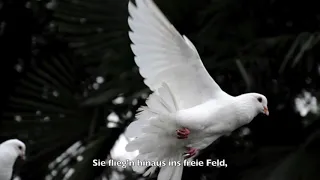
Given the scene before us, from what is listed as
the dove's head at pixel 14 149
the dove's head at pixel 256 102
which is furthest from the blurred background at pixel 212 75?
the dove's head at pixel 256 102

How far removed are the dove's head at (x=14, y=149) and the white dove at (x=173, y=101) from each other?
787 millimetres

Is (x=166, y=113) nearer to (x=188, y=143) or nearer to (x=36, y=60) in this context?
(x=188, y=143)

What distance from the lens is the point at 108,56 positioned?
177 inches

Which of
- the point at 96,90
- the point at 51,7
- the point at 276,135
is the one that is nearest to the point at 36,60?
the point at 51,7

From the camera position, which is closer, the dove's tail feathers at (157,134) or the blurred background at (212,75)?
the dove's tail feathers at (157,134)

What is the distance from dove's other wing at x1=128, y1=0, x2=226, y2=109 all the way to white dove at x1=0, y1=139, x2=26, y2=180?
0.94m

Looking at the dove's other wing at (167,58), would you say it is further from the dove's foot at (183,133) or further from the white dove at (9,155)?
the white dove at (9,155)

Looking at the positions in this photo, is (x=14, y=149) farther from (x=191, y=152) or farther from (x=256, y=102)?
(x=256, y=102)

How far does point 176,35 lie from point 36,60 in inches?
93.0

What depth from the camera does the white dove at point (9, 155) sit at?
4270mm

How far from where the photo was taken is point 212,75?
14.7 feet

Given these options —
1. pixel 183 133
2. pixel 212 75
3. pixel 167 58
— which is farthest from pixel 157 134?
pixel 212 75

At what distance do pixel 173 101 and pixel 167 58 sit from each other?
9.2 inches

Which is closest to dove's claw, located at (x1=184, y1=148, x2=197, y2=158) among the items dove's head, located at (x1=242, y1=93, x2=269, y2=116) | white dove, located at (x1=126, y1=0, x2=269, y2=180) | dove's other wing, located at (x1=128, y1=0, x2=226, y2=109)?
white dove, located at (x1=126, y1=0, x2=269, y2=180)
